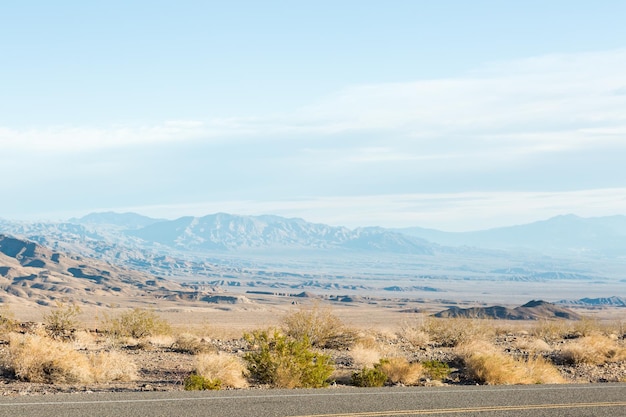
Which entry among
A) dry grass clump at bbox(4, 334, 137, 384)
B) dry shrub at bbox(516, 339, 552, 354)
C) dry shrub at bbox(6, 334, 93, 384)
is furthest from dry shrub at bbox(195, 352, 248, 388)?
dry shrub at bbox(516, 339, 552, 354)

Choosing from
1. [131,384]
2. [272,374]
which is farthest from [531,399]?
[131,384]

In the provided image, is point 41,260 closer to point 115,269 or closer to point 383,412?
point 115,269

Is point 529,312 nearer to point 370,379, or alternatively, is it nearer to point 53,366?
point 370,379

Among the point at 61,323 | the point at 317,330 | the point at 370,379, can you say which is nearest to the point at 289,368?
the point at 370,379

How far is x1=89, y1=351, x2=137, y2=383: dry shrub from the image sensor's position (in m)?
17.7

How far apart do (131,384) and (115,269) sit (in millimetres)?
145890

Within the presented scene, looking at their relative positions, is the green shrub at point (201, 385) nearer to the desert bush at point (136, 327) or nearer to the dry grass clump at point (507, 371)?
the dry grass clump at point (507, 371)

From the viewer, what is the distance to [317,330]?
26344 millimetres

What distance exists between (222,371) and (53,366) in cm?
368

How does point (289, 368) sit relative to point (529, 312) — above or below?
above

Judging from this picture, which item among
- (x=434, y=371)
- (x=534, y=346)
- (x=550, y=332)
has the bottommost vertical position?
(x=550, y=332)

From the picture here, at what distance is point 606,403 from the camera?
14.1 m

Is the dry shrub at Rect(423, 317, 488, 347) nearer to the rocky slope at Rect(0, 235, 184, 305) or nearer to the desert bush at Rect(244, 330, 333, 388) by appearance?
the desert bush at Rect(244, 330, 333, 388)

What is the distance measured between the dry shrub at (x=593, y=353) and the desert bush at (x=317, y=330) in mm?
7098
